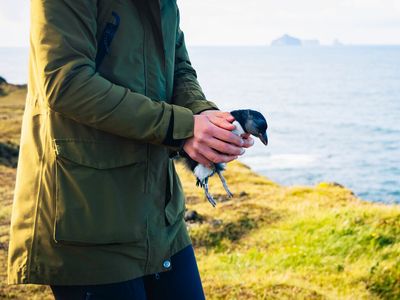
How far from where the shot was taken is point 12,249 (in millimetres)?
2576

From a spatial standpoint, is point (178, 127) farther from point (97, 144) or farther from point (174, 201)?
point (174, 201)

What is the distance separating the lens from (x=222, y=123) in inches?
102

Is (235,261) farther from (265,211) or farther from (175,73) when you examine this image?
(175,73)

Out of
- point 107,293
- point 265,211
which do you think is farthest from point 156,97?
point 265,211

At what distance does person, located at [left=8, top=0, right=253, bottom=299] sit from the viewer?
2.36 metres

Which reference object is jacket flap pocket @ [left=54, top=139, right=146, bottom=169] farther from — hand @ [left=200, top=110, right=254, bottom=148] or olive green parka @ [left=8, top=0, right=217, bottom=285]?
hand @ [left=200, top=110, right=254, bottom=148]

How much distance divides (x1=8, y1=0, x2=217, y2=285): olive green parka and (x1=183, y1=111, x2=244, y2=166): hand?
54mm

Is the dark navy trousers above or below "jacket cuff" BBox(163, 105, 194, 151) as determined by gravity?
below

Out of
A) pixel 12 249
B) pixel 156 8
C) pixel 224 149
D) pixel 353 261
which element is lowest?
pixel 353 261

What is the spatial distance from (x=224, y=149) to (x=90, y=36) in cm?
79

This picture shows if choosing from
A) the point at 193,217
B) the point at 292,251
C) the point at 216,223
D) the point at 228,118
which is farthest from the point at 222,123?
the point at 193,217

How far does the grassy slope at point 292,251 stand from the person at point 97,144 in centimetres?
402

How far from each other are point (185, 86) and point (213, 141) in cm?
68

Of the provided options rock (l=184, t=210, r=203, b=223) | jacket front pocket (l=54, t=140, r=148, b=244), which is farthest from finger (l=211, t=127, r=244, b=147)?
rock (l=184, t=210, r=203, b=223)
